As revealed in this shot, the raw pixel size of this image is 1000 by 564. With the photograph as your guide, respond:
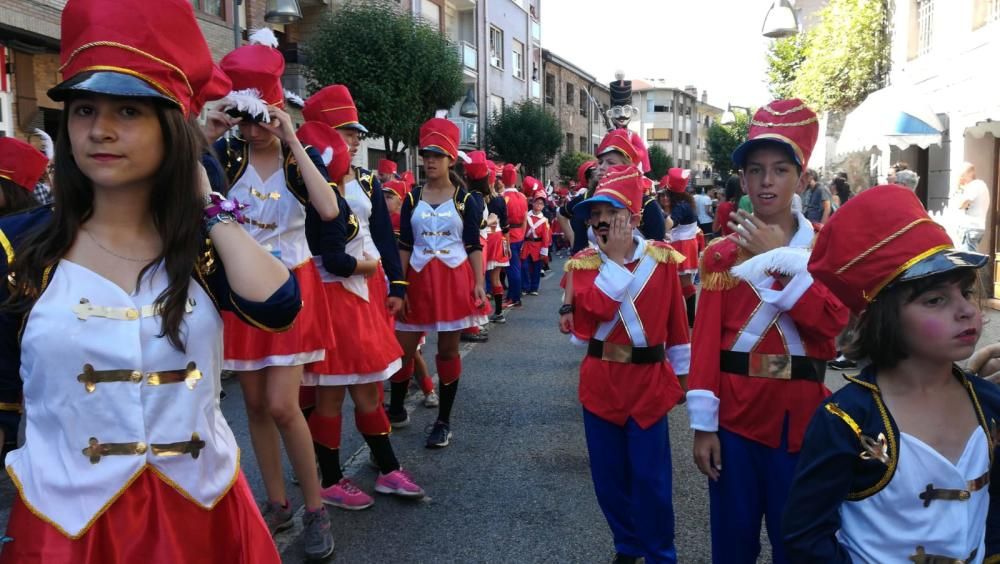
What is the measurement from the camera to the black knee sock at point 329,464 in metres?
4.35

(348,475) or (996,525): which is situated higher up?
(996,525)

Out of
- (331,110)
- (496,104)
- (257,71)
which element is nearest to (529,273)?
(331,110)

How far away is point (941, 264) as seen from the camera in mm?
1825

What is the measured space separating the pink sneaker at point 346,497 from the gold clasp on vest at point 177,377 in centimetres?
267

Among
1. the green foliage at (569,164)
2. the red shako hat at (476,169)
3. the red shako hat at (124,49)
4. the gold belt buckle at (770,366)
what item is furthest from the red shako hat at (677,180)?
the green foliage at (569,164)

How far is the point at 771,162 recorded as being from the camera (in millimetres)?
2818

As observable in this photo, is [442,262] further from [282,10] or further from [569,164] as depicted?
[569,164]

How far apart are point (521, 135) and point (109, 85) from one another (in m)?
31.8

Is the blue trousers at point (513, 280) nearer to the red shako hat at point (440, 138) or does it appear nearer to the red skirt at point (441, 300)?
the red skirt at point (441, 300)

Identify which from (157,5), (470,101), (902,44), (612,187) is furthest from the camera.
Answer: (470,101)

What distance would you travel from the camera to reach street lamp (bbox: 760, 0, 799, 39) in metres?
11.9

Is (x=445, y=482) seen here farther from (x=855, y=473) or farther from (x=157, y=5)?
(x=157, y=5)

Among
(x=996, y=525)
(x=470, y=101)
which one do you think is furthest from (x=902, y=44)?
(x=996, y=525)

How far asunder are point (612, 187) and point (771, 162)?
0.87m
